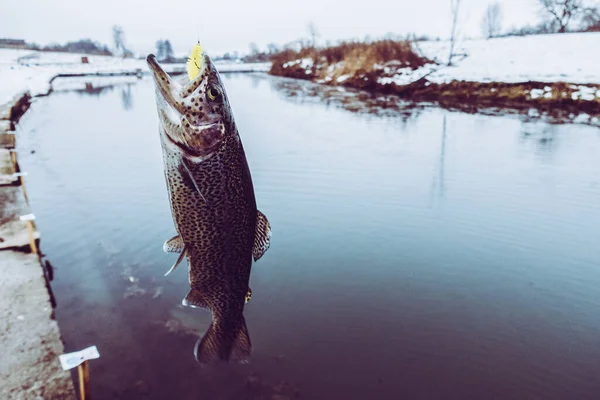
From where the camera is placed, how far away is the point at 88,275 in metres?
6.54

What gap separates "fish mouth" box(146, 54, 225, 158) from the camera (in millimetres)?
2137

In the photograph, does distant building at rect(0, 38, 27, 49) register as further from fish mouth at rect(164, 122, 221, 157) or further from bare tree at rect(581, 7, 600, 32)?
fish mouth at rect(164, 122, 221, 157)

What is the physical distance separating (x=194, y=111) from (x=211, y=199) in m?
0.50

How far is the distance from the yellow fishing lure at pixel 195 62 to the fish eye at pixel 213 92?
11cm

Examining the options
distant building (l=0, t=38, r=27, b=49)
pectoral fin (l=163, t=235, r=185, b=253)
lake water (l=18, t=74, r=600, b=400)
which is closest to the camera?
pectoral fin (l=163, t=235, r=185, b=253)

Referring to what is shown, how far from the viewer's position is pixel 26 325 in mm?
4512

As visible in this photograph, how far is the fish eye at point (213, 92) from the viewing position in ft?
7.23

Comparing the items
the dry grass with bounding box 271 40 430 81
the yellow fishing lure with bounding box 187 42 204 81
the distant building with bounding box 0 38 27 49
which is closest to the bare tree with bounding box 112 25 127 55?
the distant building with bounding box 0 38 27 49

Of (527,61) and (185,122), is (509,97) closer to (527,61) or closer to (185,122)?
(527,61)

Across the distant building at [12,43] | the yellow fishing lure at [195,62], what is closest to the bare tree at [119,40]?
the distant building at [12,43]

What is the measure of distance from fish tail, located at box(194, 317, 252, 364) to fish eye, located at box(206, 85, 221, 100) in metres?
1.52

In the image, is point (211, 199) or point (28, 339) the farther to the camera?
point (28, 339)

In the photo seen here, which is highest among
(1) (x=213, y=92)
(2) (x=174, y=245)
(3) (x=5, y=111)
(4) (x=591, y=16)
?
(4) (x=591, y=16)

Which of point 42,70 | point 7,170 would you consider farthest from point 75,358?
point 42,70
